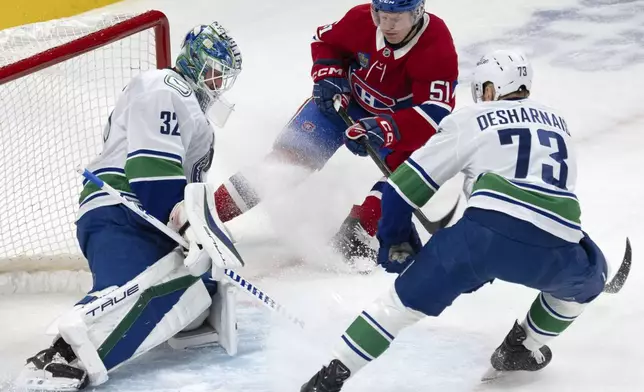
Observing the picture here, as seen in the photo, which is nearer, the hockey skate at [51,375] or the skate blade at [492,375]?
the hockey skate at [51,375]

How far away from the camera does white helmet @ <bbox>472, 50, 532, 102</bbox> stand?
237 cm

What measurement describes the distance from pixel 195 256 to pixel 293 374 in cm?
37

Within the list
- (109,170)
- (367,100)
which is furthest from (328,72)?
(109,170)

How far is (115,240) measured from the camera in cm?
261

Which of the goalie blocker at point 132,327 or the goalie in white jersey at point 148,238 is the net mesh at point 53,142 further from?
the goalie blocker at point 132,327

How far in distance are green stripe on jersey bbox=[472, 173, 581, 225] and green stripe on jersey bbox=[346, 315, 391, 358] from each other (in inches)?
14.6

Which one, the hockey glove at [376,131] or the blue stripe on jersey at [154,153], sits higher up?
the blue stripe on jersey at [154,153]

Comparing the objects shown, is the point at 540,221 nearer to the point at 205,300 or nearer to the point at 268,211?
the point at 205,300

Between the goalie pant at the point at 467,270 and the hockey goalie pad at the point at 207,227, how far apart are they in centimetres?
37

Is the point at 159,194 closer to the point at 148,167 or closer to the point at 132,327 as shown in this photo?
the point at 148,167

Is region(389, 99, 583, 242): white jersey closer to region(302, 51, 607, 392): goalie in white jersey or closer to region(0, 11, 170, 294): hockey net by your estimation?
region(302, 51, 607, 392): goalie in white jersey

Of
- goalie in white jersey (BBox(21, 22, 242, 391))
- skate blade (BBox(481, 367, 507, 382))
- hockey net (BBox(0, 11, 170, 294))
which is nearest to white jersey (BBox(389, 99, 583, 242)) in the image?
skate blade (BBox(481, 367, 507, 382))

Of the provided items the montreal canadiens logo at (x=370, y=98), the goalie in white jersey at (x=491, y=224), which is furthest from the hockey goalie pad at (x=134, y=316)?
the montreal canadiens logo at (x=370, y=98)

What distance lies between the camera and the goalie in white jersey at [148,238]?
7.98 feet
